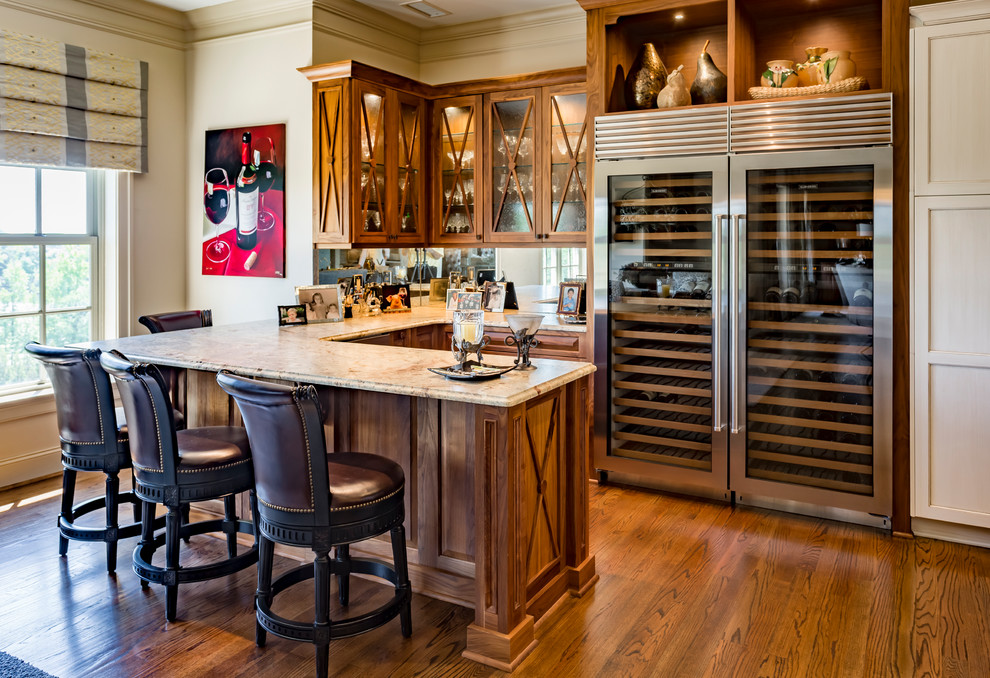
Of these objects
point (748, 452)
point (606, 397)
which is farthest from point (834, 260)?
point (606, 397)

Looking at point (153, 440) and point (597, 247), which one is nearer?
point (153, 440)

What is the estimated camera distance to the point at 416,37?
562cm

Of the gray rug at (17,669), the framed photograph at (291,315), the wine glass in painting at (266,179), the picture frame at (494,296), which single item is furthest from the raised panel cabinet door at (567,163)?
the gray rug at (17,669)

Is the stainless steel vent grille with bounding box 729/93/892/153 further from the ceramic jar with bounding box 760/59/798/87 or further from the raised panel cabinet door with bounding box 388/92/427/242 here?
the raised panel cabinet door with bounding box 388/92/427/242

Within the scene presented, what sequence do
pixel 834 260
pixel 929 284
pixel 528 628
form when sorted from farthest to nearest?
pixel 834 260
pixel 929 284
pixel 528 628

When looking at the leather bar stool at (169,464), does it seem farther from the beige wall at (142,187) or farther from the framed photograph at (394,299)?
the framed photograph at (394,299)

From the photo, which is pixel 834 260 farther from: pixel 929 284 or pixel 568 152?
pixel 568 152

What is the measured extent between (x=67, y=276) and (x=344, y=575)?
314 centimetres

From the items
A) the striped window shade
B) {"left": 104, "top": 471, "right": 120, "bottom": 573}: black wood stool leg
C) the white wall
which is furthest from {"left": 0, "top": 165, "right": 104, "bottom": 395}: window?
{"left": 104, "top": 471, "right": 120, "bottom": 573}: black wood stool leg

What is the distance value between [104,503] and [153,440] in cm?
108

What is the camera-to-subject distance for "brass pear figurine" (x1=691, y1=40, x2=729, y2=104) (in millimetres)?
3967

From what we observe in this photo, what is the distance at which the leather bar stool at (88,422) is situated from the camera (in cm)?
297

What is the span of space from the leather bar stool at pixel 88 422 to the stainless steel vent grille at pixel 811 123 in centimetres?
316

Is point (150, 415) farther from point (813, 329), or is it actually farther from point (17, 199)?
point (813, 329)
